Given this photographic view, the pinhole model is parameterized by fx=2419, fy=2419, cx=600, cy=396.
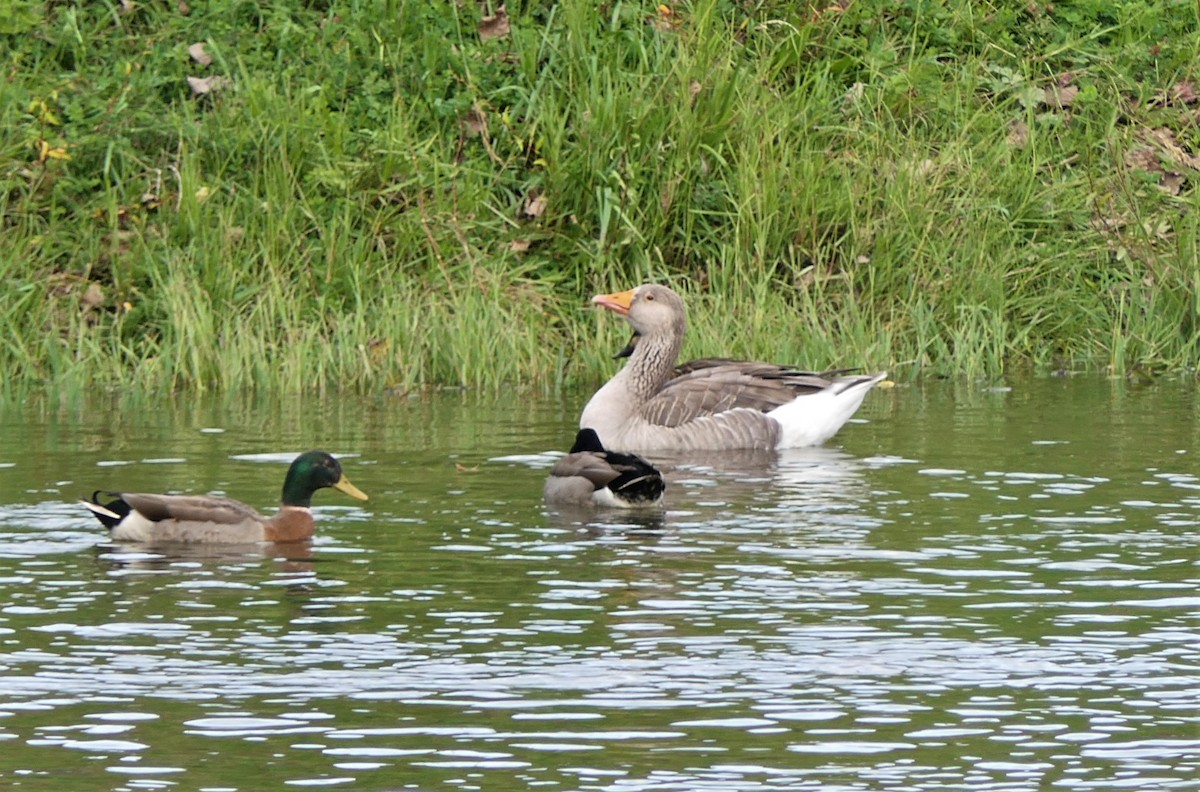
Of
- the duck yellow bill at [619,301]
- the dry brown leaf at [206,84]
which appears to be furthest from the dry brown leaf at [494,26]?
the duck yellow bill at [619,301]

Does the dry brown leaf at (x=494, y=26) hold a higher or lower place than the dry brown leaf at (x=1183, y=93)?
higher

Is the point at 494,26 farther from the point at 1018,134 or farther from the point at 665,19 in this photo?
the point at 1018,134

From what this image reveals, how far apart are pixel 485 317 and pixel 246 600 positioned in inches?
343

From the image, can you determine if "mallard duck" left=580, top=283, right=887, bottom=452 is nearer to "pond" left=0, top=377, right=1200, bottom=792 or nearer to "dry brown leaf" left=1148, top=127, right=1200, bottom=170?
"pond" left=0, top=377, right=1200, bottom=792

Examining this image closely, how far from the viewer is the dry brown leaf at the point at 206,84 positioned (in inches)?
835

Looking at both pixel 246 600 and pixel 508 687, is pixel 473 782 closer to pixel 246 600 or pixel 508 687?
pixel 508 687

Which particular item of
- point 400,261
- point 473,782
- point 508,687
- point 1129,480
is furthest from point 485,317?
point 473,782

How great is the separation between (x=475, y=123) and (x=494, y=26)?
147 centimetres

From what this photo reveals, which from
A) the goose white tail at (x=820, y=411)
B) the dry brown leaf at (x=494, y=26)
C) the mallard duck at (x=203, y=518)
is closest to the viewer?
the mallard duck at (x=203, y=518)

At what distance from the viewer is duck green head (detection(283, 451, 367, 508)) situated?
11430 millimetres

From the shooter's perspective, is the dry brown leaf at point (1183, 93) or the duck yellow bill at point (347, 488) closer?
the duck yellow bill at point (347, 488)

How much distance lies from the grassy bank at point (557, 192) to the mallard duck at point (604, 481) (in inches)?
220

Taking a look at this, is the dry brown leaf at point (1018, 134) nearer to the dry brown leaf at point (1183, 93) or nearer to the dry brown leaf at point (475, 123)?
the dry brown leaf at point (1183, 93)

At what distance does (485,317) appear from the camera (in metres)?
18.3
